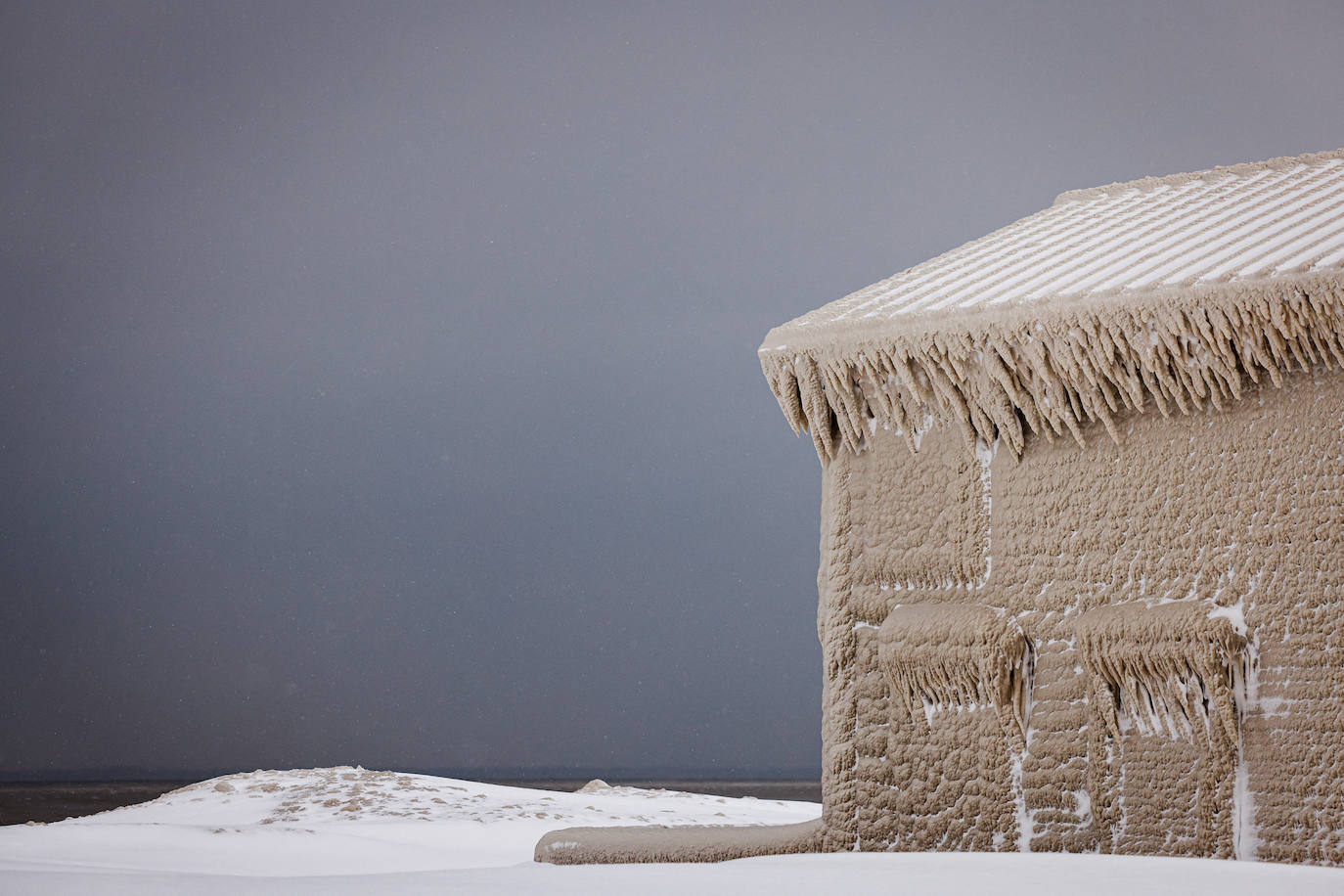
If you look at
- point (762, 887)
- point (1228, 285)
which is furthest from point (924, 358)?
point (762, 887)

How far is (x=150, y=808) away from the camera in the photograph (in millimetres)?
9258

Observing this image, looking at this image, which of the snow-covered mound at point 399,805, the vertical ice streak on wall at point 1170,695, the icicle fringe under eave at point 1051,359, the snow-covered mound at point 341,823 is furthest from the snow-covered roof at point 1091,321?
the snow-covered mound at point 399,805

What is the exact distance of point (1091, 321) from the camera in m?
3.46

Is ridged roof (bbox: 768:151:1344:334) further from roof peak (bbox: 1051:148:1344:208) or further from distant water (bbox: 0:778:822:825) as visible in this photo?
distant water (bbox: 0:778:822:825)

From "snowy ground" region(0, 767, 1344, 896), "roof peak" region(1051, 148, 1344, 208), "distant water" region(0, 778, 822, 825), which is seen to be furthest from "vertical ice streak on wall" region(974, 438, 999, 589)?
"distant water" region(0, 778, 822, 825)

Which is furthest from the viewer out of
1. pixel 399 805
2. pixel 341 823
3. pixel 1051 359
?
pixel 399 805

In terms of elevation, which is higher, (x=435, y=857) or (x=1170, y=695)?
(x=1170, y=695)

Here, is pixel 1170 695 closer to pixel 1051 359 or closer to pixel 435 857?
pixel 1051 359

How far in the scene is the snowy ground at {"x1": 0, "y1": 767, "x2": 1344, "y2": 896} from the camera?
2473mm

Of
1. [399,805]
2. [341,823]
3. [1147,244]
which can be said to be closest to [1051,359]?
[1147,244]

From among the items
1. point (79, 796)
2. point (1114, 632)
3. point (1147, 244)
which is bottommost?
point (79, 796)

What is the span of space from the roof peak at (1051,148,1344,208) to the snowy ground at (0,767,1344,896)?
9.86 feet

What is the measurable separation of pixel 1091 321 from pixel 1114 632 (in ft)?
3.27

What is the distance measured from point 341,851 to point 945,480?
193 inches
